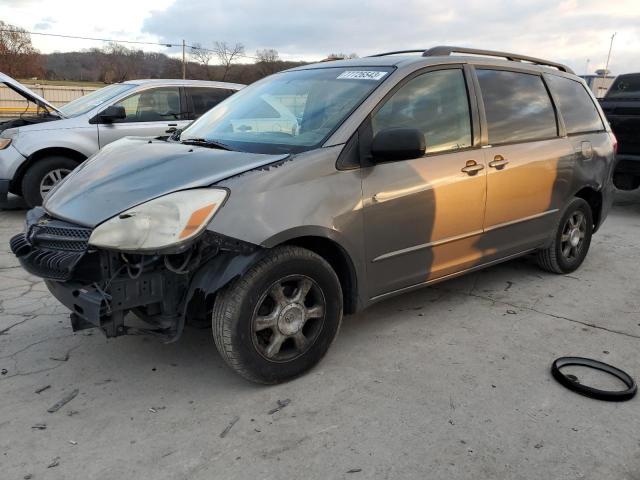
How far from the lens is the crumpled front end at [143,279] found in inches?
102

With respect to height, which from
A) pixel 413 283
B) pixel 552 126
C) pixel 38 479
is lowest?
pixel 38 479

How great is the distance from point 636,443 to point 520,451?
561 mm

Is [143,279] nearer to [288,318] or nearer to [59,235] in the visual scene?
[59,235]

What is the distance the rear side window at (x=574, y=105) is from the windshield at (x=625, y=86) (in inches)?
168

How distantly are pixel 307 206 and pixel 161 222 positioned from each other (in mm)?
736

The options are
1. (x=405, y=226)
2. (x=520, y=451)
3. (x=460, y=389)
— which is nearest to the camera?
(x=520, y=451)

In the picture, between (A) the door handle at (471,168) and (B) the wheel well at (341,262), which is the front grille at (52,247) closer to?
(B) the wheel well at (341,262)

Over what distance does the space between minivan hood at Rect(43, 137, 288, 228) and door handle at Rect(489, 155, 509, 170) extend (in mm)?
1638

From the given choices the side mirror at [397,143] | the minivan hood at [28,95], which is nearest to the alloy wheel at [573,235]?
the side mirror at [397,143]

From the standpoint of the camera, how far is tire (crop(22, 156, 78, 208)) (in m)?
6.61

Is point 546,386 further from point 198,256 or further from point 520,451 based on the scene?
point 198,256

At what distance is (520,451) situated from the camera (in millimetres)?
2438

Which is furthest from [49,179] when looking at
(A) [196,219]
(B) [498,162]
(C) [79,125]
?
(B) [498,162]

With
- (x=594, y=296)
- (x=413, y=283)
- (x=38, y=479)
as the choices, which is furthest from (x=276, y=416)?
(x=594, y=296)
